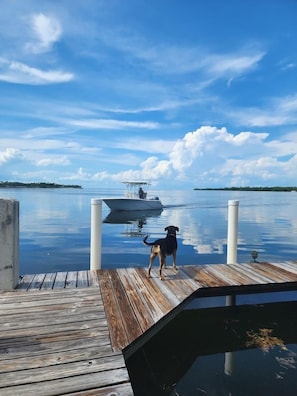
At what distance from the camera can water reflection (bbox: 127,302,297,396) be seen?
11.0ft

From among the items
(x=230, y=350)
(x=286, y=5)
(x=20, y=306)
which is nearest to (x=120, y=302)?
(x=20, y=306)

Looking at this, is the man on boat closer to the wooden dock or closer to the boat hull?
the boat hull

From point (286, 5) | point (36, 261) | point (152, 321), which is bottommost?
point (36, 261)

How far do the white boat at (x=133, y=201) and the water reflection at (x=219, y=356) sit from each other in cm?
2116

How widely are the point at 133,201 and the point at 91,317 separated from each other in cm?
2379

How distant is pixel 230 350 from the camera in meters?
4.20

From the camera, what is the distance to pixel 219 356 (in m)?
4.06

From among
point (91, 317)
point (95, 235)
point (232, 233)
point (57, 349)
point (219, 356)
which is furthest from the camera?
point (232, 233)

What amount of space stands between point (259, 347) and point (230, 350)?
446 mm

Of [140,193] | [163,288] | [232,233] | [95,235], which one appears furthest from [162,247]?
[140,193]

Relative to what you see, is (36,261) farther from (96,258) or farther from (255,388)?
(255,388)

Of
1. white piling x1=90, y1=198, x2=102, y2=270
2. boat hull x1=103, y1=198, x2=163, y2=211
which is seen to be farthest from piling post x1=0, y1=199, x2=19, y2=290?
boat hull x1=103, y1=198, x2=163, y2=211

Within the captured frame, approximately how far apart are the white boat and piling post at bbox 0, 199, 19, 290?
21402 mm

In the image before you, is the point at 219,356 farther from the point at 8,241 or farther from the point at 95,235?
the point at 8,241
